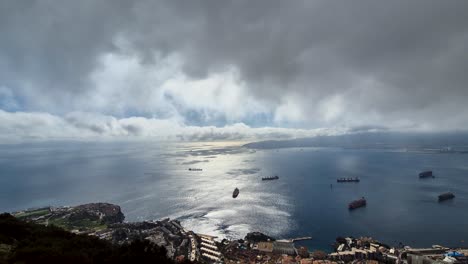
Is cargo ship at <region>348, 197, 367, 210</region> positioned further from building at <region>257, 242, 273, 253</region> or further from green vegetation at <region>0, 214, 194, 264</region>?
green vegetation at <region>0, 214, 194, 264</region>

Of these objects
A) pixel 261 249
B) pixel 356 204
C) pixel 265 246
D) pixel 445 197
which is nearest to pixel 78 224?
pixel 261 249

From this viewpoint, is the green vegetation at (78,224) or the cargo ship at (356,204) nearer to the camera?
the green vegetation at (78,224)

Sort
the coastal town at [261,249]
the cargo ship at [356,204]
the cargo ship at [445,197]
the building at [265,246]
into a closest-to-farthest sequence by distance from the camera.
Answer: the coastal town at [261,249] < the building at [265,246] < the cargo ship at [356,204] < the cargo ship at [445,197]

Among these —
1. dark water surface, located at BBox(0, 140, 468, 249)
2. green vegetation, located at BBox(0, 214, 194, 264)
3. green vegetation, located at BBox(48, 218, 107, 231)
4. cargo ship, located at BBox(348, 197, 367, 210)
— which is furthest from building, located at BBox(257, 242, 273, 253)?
cargo ship, located at BBox(348, 197, 367, 210)

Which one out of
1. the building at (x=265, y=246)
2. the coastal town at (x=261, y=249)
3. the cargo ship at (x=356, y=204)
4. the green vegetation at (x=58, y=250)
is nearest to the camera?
the green vegetation at (x=58, y=250)

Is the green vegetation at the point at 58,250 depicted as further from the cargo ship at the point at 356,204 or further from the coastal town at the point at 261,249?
the cargo ship at the point at 356,204

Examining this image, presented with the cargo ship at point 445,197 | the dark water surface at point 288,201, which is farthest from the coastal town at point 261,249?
the cargo ship at point 445,197

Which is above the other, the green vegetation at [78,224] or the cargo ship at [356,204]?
the green vegetation at [78,224]

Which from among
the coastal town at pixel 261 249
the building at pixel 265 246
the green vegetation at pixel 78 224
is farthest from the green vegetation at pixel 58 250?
the green vegetation at pixel 78 224
